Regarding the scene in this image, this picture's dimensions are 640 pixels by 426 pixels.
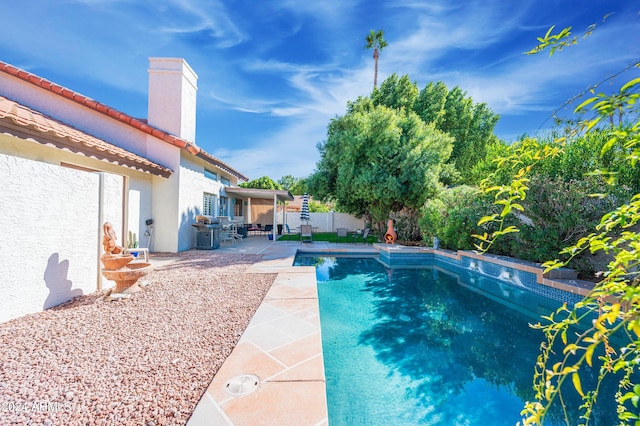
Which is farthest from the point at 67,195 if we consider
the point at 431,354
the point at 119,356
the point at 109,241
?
the point at 431,354

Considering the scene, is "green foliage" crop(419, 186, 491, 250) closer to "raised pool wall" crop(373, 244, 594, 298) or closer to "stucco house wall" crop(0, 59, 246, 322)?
"raised pool wall" crop(373, 244, 594, 298)

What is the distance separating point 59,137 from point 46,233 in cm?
417

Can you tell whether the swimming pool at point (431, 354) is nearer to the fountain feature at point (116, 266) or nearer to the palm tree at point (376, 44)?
the fountain feature at point (116, 266)

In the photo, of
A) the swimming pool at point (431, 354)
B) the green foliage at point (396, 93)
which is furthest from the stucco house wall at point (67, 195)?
the green foliage at point (396, 93)

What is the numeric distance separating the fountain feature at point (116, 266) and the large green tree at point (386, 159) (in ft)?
44.2

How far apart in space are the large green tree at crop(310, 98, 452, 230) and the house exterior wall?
44.6 feet

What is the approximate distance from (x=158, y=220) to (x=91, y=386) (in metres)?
10.4

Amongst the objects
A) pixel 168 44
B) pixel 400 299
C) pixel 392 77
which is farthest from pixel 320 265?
pixel 392 77

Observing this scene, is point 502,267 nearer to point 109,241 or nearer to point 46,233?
point 109,241

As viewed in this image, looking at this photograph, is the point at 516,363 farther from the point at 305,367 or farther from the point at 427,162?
the point at 427,162

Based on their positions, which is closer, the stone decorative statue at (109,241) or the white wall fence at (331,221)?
the stone decorative statue at (109,241)

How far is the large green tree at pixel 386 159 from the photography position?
17141 mm

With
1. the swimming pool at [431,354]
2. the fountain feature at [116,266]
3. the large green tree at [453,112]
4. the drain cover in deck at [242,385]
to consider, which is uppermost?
the large green tree at [453,112]

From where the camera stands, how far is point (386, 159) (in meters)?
17.6
